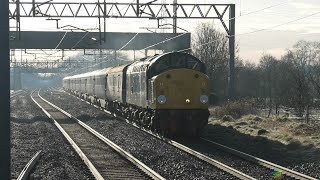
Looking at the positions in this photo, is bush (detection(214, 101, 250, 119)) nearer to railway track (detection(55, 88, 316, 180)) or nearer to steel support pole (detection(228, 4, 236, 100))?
steel support pole (detection(228, 4, 236, 100))

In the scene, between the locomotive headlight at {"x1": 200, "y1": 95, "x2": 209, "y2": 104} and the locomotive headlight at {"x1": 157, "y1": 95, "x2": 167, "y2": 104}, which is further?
the locomotive headlight at {"x1": 200, "y1": 95, "x2": 209, "y2": 104}

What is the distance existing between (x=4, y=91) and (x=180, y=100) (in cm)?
1299

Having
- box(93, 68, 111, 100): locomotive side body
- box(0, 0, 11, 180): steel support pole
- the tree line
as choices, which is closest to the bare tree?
the tree line

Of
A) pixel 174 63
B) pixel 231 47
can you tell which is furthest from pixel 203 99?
pixel 231 47

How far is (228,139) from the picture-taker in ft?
60.3

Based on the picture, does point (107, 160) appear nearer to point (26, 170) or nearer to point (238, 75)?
point (26, 170)

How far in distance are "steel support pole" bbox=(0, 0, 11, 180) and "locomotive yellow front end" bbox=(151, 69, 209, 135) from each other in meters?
12.5

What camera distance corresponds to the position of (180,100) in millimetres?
18203

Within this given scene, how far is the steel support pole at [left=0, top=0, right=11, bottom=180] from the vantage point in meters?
5.45

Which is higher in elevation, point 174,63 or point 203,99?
point 174,63

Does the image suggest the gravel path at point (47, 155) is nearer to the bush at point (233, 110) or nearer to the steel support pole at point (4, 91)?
the steel support pole at point (4, 91)

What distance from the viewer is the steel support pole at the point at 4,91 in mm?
5445

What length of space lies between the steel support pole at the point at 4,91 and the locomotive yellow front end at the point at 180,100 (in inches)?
493

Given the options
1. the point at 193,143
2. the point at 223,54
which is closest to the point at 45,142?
the point at 193,143
